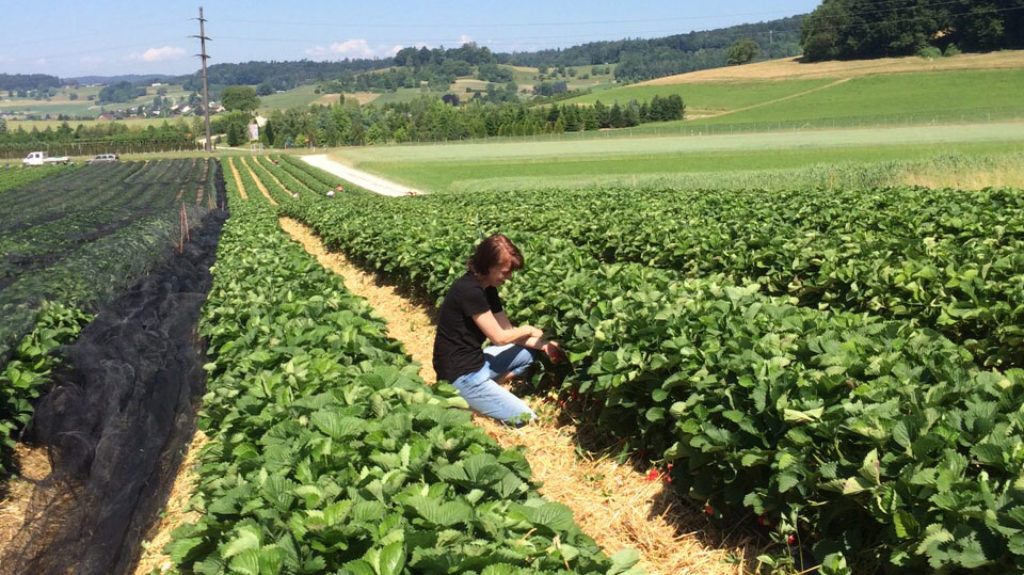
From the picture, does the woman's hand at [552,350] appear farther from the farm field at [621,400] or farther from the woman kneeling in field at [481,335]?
the farm field at [621,400]

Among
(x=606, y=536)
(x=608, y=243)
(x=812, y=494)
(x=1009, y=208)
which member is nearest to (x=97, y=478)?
(x=606, y=536)

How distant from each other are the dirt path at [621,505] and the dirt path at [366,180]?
1348 inches

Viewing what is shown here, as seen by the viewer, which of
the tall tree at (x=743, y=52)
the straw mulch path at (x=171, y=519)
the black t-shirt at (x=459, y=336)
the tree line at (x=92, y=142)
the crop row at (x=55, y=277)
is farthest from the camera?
the tall tree at (x=743, y=52)

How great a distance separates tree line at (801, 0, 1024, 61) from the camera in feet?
320

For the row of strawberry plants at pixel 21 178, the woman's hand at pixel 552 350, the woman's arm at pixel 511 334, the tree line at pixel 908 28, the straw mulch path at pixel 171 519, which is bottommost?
the straw mulch path at pixel 171 519

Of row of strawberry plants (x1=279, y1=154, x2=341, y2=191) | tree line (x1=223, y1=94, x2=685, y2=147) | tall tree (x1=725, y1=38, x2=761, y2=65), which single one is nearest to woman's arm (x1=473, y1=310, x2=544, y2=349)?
row of strawberry plants (x1=279, y1=154, x2=341, y2=191)

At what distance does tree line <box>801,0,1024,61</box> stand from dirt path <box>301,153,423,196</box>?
73.5 meters

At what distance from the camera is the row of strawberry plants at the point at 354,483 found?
278 cm

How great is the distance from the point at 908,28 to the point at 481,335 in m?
115

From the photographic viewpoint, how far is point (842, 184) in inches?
1048

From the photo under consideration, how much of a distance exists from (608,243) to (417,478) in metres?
10.3

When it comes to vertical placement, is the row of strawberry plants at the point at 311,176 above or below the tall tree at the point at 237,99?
below

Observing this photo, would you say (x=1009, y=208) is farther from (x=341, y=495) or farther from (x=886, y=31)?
(x=886, y=31)

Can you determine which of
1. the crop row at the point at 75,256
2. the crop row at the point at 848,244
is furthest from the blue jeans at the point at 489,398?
the crop row at the point at 75,256
